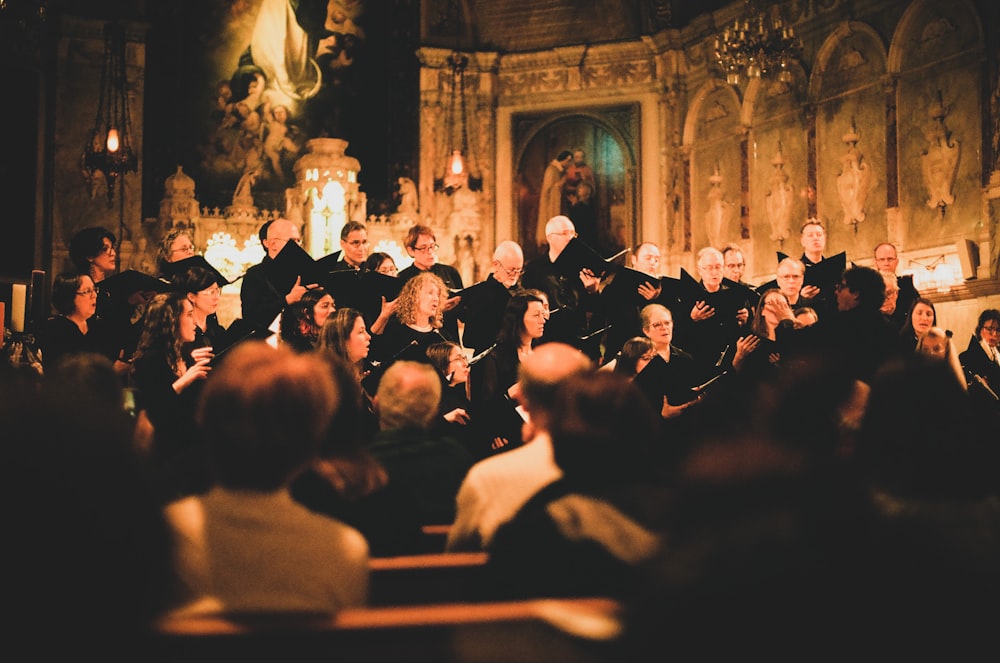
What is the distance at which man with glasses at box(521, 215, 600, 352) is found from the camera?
7000 mm

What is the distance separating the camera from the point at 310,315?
638 centimetres

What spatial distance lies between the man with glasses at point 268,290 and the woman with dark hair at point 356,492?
3708 mm

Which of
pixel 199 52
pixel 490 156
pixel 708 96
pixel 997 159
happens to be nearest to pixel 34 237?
pixel 199 52

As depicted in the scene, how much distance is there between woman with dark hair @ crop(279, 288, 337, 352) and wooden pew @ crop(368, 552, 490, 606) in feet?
13.1

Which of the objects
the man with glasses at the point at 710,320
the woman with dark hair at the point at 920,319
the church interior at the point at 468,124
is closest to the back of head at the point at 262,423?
the man with glasses at the point at 710,320

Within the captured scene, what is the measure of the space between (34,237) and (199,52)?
144 inches

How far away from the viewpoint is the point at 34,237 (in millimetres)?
13617

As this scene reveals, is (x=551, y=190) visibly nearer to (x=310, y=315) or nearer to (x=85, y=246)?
(x=310, y=315)

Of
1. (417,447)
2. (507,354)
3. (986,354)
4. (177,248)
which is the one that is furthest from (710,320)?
(417,447)

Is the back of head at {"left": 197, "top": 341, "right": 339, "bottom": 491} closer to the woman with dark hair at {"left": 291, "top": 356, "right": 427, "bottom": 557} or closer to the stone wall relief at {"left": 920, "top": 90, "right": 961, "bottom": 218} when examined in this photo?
the woman with dark hair at {"left": 291, "top": 356, "right": 427, "bottom": 557}

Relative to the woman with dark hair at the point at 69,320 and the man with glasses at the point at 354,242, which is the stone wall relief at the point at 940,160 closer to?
the man with glasses at the point at 354,242

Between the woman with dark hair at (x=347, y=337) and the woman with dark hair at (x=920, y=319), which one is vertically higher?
the woman with dark hair at (x=920, y=319)

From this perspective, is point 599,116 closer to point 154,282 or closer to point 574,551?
point 154,282

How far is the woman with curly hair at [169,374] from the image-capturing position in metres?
4.97
